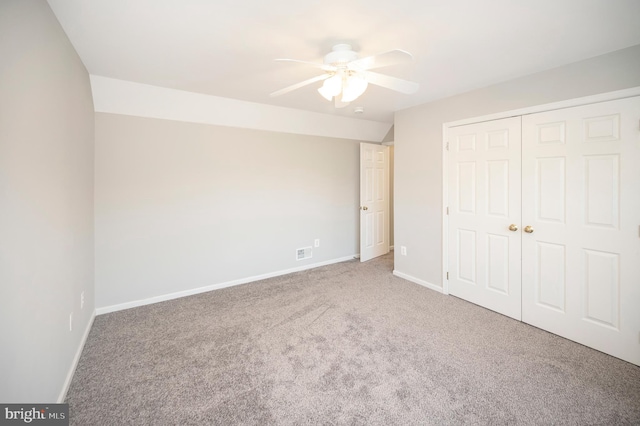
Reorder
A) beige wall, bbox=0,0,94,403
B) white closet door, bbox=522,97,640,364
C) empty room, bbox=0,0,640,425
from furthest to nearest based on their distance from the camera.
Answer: white closet door, bbox=522,97,640,364
empty room, bbox=0,0,640,425
beige wall, bbox=0,0,94,403

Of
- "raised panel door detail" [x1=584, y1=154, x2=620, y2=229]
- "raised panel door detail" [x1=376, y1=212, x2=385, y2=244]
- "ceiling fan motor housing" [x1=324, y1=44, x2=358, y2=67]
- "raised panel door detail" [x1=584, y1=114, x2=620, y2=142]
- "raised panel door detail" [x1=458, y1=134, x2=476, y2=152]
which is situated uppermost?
"ceiling fan motor housing" [x1=324, y1=44, x2=358, y2=67]

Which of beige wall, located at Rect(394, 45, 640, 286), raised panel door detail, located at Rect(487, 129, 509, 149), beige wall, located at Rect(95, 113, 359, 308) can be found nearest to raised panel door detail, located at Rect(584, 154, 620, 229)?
beige wall, located at Rect(394, 45, 640, 286)

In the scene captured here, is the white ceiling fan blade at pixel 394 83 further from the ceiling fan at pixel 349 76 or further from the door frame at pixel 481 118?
the door frame at pixel 481 118

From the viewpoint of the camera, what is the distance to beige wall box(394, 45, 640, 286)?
7.36ft

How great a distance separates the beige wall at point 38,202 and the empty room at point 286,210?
0.06 feet

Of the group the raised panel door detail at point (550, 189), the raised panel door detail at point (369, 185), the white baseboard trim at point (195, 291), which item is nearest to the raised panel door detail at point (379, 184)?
the raised panel door detail at point (369, 185)

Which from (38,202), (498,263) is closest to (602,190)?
(498,263)

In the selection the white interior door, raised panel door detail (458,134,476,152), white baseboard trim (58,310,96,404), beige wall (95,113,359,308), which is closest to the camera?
white baseboard trim (58,310,96,404)

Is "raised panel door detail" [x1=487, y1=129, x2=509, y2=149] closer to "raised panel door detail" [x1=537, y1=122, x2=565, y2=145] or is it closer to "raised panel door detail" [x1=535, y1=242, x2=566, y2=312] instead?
"raised panel door detail" [x1=537, y1=122, x2=565, y2=145]

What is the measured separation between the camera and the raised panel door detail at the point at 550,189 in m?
2.49

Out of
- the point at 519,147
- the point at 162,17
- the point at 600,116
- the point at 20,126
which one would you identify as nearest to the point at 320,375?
the point at 20,126

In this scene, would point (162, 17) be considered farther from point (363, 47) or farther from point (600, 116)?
point (600, 116)

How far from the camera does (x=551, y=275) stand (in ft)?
8.50

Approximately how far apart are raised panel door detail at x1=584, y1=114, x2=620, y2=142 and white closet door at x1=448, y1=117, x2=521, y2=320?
0.51m
